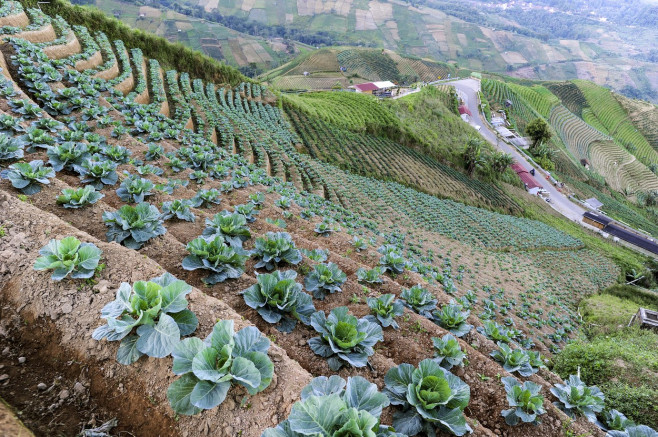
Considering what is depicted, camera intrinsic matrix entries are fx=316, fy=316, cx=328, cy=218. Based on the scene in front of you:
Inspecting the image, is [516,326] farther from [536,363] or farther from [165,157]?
[165,157]

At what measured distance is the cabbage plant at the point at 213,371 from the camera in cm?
244

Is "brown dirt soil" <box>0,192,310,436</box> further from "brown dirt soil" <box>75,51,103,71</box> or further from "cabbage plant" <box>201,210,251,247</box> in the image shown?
"brown dirt soil" <box>75,51,103,71</box>

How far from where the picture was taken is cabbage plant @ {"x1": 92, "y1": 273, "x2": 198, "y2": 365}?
2.73 meters

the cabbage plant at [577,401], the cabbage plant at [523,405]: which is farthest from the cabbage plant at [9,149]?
the cabbage plant at [577,401]

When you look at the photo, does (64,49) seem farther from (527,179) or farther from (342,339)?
(527,179)

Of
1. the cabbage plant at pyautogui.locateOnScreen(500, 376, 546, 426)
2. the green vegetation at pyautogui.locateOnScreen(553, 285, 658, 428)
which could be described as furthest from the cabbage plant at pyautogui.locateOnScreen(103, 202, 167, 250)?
the green vegetation at pyautogui.locateOnScreen(553, 285, 658, 428)

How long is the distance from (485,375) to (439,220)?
20982 millimetres

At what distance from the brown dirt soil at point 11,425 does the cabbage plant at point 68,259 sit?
119cm

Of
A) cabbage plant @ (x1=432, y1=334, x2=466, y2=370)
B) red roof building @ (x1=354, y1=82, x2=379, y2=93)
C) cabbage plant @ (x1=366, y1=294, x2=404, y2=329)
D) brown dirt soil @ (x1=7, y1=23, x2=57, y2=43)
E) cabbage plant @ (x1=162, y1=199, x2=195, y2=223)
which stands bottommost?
red roof building @ (x1=354, y1=82, x2=379, y2=93)

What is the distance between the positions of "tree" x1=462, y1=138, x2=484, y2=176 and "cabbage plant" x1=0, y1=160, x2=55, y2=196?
4311cm

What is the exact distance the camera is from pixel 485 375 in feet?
15.2

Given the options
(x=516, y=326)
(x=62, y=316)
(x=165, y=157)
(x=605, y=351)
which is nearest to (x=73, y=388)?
(x=62, y=316)

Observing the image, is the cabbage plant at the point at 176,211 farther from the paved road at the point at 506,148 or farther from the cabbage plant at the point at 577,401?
the paved road at the point at 506,148

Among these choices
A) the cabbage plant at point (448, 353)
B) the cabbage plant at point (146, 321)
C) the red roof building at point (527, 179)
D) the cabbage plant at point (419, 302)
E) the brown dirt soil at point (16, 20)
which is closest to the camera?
the cabbage plant at point (146, 321)
